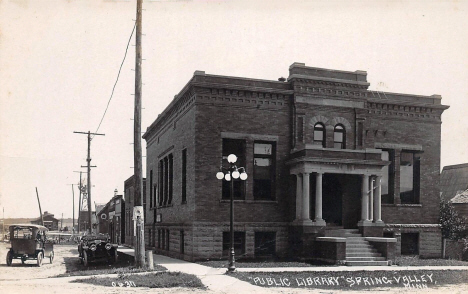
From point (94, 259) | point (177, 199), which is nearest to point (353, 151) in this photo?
point (177, 199)

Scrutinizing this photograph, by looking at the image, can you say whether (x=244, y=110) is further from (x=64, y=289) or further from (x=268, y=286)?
(x=64, y=289)

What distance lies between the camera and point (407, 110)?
96.3 ft

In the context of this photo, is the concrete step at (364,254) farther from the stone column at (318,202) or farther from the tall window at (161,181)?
the tall window at (161,181)

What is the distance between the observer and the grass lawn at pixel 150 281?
52.3 ft

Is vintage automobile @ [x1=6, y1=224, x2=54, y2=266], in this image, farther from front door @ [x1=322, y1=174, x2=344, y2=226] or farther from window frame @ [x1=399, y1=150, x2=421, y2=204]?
window frame @ [x1=399, y1=150, x2=421, y2=204]

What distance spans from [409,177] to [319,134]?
22.0 feet

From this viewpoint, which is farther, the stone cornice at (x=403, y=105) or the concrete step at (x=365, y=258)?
the stone cornice at (x=403, y=105)

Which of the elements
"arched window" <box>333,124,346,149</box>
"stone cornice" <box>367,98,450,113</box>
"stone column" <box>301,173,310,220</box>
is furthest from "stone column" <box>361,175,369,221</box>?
"stone cornice" <box>367,98,450,113</box>

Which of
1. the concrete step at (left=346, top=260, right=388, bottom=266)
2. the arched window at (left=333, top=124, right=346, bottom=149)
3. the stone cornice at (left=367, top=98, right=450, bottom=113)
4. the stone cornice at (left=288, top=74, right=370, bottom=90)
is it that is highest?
the stone cornice at (left=288, top=74, right=370, bottom=90)

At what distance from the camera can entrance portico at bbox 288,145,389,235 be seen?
2461 cm

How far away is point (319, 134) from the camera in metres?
27.1

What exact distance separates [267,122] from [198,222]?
619 cm

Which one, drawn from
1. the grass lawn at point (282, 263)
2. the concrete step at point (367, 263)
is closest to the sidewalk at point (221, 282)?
the grass lawn at point (282, 263)

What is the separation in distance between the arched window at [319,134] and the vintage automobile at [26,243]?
14914 mm
